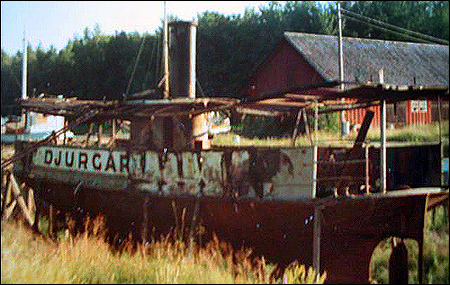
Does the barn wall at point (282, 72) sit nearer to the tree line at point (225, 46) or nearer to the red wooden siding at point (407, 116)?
the red wooden siding at point (407, 116)

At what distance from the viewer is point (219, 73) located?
4253 cm

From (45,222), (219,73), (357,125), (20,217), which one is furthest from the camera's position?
(219,73)

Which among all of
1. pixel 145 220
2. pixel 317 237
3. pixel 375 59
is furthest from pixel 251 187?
pixel 375 59

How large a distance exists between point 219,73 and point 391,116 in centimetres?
1776

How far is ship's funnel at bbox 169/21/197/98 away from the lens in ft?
40.7

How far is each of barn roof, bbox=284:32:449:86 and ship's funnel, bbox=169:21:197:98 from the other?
547 inches

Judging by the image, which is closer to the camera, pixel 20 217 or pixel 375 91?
pixel 375 91

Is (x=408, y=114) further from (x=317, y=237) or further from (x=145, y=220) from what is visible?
(x=145, y=220)

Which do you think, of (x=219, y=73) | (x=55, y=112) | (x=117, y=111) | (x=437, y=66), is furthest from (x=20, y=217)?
(x=219, y=73)

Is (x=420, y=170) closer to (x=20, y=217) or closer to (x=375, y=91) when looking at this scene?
(x=375, y=91)

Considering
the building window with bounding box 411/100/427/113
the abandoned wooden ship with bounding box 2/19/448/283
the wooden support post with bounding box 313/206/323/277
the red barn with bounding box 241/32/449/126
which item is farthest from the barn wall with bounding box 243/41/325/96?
the wooden support post with bounding box 313/206/323/277

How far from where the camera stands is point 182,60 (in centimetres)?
1241

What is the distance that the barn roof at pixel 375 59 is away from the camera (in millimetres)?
26067

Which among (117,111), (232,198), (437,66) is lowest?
(232,198)
